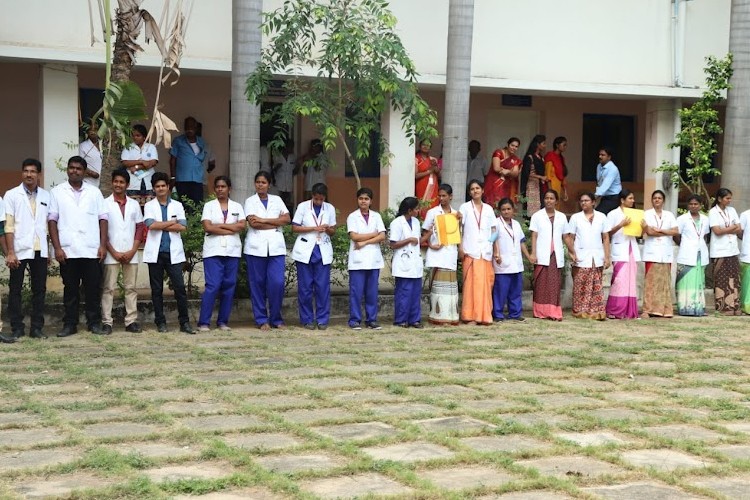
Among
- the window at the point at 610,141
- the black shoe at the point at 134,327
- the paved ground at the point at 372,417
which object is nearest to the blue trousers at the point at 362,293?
the paved ground at the point at 372,417

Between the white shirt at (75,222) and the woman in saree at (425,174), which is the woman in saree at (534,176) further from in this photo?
the white shirt at (75,222)

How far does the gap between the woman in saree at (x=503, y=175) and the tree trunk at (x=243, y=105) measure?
4.56 m

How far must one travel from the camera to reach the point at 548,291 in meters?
13.3

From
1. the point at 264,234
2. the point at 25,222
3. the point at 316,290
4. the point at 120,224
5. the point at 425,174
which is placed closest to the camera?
the point at 25,222

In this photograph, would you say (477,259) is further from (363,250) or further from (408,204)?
(363,250)

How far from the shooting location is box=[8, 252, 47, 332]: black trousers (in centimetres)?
1078

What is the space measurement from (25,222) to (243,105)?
321cm

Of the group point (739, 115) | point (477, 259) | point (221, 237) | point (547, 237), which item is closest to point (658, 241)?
point (547, 237)

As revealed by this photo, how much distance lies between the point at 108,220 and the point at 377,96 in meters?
3.30

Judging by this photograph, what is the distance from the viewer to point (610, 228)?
13602 millimetres

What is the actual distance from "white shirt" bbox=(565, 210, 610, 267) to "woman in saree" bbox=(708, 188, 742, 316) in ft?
5.27

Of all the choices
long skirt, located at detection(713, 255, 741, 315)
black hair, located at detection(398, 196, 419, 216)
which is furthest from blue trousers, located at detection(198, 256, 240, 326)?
long skirt, located at detection(713, 255, 741, 315)

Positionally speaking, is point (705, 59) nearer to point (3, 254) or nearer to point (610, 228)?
point (610, 228)

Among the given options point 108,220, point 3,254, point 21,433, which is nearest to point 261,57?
point 108,220
